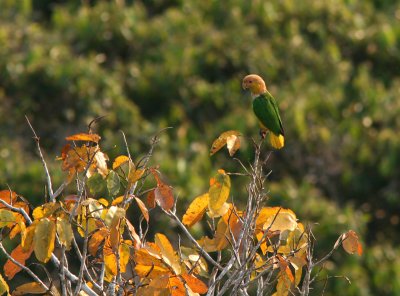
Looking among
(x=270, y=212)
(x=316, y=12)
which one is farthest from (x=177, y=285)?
(x=316, y=12)

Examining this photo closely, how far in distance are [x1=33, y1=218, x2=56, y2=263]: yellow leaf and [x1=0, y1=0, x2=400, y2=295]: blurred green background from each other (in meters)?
5.93

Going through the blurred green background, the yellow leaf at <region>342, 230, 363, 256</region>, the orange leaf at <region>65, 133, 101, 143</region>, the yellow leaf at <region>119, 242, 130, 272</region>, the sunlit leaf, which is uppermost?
the orange leaf at <region>65, 133, 101, 143</region>

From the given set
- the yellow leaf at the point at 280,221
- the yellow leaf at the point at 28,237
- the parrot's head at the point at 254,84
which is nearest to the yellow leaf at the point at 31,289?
the yellow leaf at the point at 28,237

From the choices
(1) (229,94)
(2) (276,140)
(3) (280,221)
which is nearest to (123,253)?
(3) (280,221)

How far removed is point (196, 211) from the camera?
2936 millimetres

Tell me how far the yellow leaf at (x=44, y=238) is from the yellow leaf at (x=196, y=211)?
0.49 m

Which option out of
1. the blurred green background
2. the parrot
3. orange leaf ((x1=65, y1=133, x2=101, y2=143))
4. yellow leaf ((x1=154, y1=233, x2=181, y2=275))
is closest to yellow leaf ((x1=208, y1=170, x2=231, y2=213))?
yellow leaf ((x1=154, y1=233, x2=181, y2=275))

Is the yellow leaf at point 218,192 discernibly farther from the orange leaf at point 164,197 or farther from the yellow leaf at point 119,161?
the yellow leaf at point 119,161

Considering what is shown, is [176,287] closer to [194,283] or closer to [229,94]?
[194,283]

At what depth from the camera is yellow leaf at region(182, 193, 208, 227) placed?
293 cm

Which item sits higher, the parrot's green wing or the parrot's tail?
the parrot's green wing

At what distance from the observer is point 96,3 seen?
1255 cm

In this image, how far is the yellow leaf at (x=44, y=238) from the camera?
8.38ft

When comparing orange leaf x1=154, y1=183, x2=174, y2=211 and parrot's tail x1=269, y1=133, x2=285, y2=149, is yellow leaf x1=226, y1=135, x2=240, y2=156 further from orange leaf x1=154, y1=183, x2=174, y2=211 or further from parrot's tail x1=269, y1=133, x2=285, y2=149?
parrot's tail x1=269, y1=133, x2=285, y2=149
